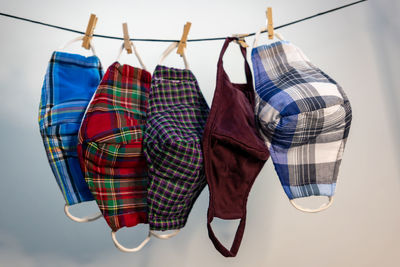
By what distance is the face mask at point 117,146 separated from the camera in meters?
0.56

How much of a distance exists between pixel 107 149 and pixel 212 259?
2.20ft

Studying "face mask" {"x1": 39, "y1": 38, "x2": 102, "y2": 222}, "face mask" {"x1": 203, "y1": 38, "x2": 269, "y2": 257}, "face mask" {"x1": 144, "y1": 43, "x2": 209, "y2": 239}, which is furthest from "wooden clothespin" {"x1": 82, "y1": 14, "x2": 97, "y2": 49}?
"face mask" {"x1": 203, "y1": 38, "x2": 269, "y2": 257}

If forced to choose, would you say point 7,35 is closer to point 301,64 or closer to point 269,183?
point 301,64

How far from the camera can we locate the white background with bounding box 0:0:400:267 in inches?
34.8

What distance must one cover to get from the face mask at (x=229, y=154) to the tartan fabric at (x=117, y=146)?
0.54 ft

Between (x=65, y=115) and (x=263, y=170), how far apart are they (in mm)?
705

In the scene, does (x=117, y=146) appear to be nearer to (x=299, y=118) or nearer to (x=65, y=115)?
(x=65, y=115)

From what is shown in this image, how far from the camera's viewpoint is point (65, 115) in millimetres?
602

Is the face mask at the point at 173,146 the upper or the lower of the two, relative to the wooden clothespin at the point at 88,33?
lower

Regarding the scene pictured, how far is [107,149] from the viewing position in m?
0.57

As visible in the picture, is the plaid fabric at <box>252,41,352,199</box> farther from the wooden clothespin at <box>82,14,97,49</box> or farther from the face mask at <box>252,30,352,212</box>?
the wooden clothespin at <box>82,14,97,49</box>

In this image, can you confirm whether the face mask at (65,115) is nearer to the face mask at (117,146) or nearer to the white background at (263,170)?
the face mask at (117,146)

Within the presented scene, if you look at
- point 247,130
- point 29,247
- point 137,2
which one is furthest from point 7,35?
point 247,130

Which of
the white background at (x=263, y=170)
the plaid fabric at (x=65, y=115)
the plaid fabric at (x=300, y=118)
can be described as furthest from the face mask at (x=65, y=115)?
the plaid fabric at (x=300, y=118)
